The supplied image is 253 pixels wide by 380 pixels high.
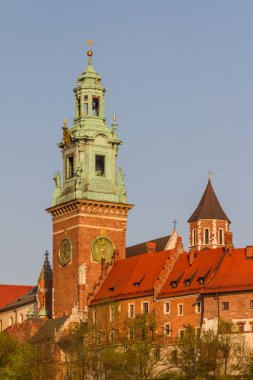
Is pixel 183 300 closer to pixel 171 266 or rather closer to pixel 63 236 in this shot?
pixel 171 266

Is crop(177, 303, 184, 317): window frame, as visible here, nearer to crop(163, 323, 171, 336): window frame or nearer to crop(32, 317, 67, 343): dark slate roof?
crop(163, 323, 171, 336): window frame

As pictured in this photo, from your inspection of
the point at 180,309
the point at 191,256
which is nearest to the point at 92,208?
the point at 191,256

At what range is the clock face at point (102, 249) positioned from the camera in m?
133

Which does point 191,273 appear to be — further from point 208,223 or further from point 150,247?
point 208,223

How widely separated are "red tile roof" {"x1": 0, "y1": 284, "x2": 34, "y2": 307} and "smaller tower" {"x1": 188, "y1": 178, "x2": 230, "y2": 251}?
895 inches

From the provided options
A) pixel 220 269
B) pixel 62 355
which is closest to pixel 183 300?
pixel 220 269

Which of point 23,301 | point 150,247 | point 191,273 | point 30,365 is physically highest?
point 150,247

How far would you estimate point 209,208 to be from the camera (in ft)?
548

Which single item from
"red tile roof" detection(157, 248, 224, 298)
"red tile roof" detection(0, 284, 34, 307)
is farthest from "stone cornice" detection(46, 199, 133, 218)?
"red tile roof" detection(0, 284, 34, 307)

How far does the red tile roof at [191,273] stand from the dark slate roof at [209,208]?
40.1 meters

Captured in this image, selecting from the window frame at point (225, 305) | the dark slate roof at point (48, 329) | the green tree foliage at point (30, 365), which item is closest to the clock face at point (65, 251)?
the dark slate roof at point (48, 329)

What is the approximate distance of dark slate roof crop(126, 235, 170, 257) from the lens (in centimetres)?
14000

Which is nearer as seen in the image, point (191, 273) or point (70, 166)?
point (191, 273)

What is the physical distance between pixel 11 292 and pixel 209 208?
1100 inches
